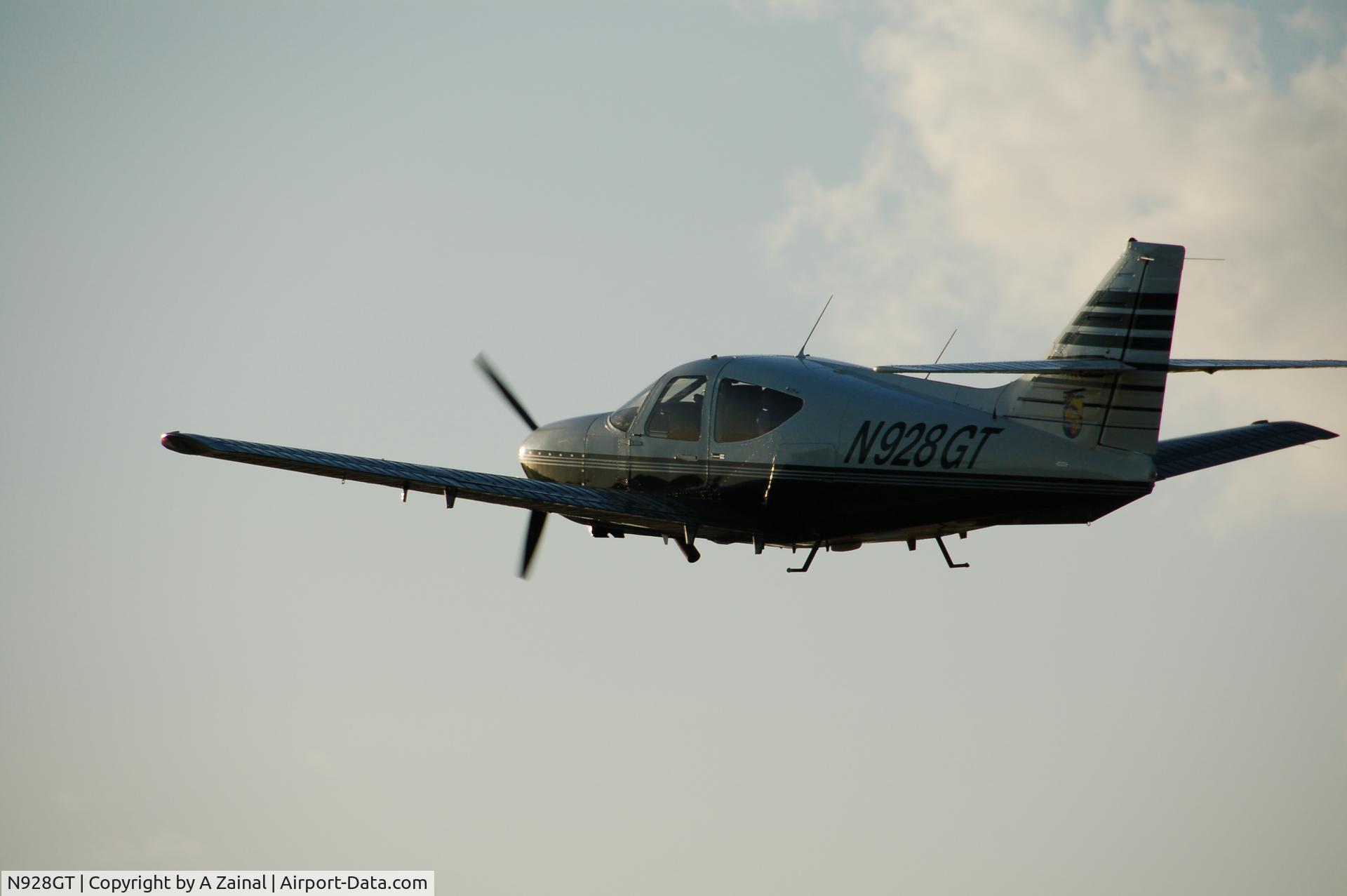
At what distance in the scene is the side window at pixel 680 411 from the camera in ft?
75.6

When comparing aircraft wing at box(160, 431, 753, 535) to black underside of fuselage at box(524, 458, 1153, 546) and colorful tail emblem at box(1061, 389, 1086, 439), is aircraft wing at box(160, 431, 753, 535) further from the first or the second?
colorful tail emblem at box(1061, 389, 1086, 439)

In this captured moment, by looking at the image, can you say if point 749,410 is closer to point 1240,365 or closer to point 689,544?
point 689,544

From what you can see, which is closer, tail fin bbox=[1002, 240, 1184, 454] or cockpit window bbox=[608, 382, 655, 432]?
tail fin bbox=[1002, 240, 1184, 454]

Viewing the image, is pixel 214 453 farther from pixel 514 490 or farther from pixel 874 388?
pixel 874 388

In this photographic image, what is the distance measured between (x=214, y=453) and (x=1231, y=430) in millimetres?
14665

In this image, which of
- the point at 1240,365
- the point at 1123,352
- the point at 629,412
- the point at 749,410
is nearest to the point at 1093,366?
the point at 1123,352

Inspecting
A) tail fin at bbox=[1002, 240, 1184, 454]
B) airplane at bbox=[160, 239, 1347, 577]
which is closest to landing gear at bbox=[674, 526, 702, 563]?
airplane at bbox=[160, 239, 1347, 577]

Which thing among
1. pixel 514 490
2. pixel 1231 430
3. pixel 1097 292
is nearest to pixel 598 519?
pixel 514 490

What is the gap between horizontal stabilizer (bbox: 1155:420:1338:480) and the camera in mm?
24844

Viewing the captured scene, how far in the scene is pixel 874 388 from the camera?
21844 mm

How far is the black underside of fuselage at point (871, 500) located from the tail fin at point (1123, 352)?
644 millimetres

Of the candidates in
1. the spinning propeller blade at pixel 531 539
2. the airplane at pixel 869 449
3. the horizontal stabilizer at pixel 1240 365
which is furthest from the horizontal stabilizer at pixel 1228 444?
the spinning propeller blade at pixel 531 539

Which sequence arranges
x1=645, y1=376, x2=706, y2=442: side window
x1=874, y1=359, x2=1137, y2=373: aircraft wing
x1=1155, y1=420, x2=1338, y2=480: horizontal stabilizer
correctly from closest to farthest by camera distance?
x1=874, y1=359, x2=1137, y2=373: aircraft wing
x1=645, y1=376, x2=706, y2=442: side window
x1=1155, y1=420, x2=1338, y2=480: horizontal stabilizer

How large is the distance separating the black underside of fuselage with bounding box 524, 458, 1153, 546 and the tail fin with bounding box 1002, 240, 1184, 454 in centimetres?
64
